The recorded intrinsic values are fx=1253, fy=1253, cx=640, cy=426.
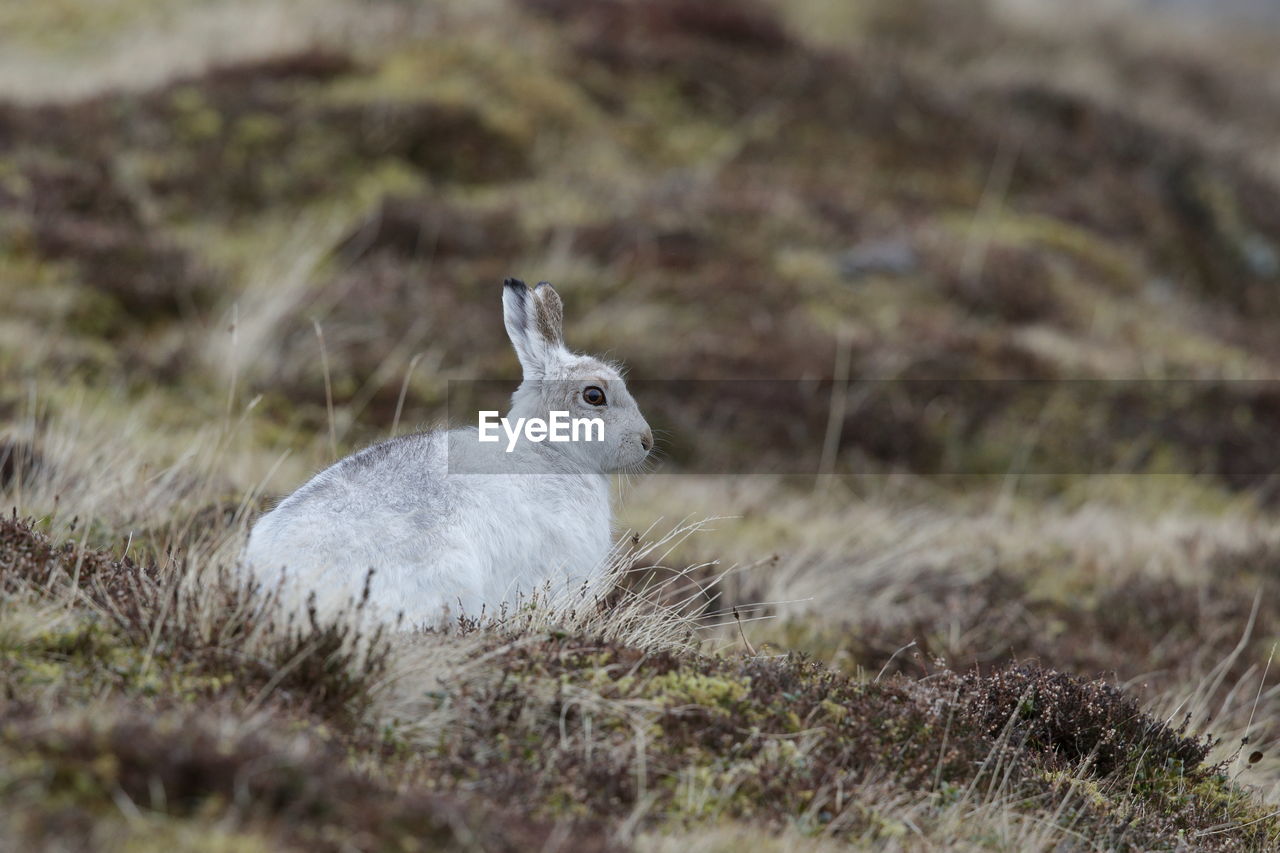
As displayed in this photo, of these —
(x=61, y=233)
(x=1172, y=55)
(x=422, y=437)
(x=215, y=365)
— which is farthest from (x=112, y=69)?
(x=1172, y=55)

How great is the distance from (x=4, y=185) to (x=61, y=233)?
1.37 metres

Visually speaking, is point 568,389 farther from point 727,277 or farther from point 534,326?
point 727,277

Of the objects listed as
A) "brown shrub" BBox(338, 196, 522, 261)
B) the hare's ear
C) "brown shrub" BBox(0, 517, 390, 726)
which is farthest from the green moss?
"brown shrub" BBox(338, 196, 522, 261)

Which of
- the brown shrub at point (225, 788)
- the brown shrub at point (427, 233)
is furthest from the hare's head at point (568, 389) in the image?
the brown shrub at point (427, 233)

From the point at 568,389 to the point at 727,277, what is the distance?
9.26 meters

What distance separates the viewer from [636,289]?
14531 millimetres

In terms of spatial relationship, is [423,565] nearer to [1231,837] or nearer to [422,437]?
[422,437]

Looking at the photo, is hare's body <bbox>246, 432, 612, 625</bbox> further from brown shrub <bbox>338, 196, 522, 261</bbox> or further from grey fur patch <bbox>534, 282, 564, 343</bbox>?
brown shrub <bbox>338, 196, 522, 261</bbox>

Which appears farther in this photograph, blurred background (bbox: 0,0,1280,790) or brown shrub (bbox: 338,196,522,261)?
brown shrub (bbox: 338,196,522,261)

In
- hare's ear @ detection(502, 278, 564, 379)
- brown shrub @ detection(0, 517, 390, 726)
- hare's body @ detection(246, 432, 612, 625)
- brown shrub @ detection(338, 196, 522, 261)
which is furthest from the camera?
brown shrub @ detection(338, 196, 522, 261)

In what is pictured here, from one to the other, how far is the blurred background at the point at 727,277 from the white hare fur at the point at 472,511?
74 cm

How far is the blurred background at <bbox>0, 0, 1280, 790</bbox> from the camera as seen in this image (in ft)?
28.9

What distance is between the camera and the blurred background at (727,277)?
8.80 meters

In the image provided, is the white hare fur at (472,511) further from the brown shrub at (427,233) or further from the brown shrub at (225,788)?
the brown shrub at (427,233)
